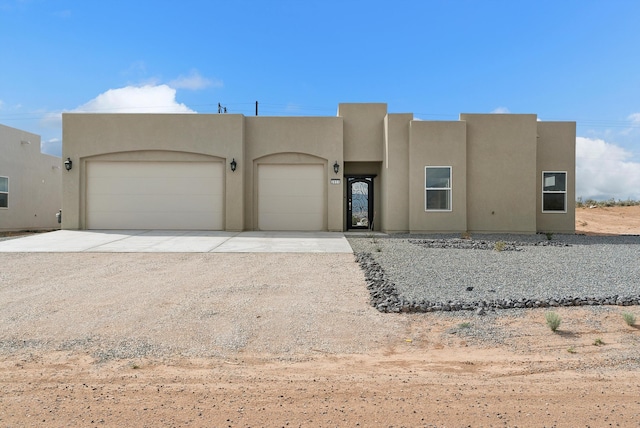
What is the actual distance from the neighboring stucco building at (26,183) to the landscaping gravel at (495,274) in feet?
57.7

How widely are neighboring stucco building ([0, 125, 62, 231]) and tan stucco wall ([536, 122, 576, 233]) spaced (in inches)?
897

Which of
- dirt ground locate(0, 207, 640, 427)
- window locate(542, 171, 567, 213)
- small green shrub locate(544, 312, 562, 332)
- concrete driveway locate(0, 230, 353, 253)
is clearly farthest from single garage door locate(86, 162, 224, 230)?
small green shrub locate(544, 312, 562, 332)

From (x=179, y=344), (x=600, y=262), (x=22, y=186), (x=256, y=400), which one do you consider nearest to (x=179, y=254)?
(x=179, y=344)

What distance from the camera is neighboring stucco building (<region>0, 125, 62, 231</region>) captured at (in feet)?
68.5

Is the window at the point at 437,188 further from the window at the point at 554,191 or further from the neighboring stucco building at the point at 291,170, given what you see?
the window at the point at 554,191

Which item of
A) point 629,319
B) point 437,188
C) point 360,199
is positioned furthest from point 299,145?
point 629,319

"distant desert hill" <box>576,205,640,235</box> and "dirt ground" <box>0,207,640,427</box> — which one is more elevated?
"distant desert hill" <box>576,205,640,235</box>

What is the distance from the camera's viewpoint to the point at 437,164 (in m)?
15.9

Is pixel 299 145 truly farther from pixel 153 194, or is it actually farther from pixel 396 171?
pixel 153 194

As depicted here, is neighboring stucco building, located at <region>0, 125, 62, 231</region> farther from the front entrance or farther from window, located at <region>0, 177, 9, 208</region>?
the front entrance

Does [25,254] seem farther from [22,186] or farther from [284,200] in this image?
[22,186]

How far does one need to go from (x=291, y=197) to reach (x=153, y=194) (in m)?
4.94

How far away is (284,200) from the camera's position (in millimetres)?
16766

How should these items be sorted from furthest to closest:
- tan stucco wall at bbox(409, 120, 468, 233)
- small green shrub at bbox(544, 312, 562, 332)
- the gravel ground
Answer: tan stucco wall at bbox(409, 120, 468, 233), small green shrub at bbox(544, 312, 562, 332), the gravel ground
